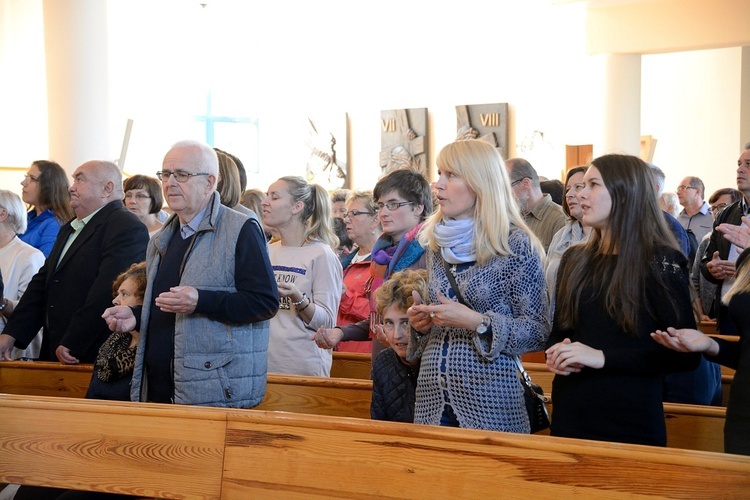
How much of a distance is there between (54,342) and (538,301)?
2781 mm

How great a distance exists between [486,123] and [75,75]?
634cm

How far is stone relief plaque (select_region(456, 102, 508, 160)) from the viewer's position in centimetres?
1432

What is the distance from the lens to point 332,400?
414 centimetres

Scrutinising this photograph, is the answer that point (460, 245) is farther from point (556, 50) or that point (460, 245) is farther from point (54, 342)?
point (556, 50)

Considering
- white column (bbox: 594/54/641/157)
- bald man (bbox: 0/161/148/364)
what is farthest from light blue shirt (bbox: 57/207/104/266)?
white column (bbox: 594/54/641/157)

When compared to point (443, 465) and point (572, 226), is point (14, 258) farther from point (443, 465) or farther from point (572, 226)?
point (443, 465)

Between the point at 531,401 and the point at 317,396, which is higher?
the point at 531,401

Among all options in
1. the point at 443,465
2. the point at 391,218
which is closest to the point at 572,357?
the point at 443,465

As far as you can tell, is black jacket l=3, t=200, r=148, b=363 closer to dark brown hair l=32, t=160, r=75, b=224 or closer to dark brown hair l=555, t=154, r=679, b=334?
dark brown hair l=32, t=160, r=75, b=224

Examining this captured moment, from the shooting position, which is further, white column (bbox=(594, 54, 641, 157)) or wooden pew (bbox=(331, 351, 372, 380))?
white column (bbox=(594, 54, 641, 157))

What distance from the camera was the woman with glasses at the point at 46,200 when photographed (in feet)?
19.9

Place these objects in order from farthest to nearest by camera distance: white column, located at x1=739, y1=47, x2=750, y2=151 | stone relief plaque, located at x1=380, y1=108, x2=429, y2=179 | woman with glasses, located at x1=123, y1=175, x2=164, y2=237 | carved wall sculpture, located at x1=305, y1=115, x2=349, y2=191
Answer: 1. carved wall sculpture, located at x1=305, y1=115, x2=349, y2=191
2. stone relief plaque, located at x1=380, y1=108, x2=429, y2=179
3. white column, located at x1=739, y1=47, x2=750, y2=151
4. woman with glasses, located at x1=123, y1=175, x2=164, y2=237

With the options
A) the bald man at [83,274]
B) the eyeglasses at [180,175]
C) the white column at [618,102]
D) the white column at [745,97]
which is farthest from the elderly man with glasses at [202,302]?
the white column at [745,97]

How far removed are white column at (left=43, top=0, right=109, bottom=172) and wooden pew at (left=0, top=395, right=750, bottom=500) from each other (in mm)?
8555
